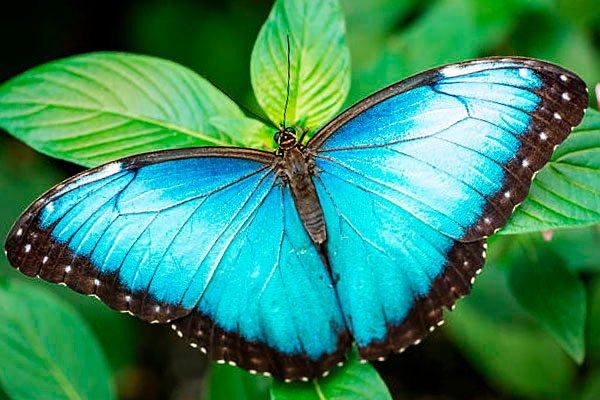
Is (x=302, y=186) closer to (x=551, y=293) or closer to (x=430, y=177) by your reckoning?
(x=430, y=177)

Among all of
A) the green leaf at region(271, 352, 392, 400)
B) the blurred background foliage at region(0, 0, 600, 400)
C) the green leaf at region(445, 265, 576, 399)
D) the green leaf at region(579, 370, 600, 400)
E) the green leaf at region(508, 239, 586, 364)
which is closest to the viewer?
the green leaf at region(271, 352, 392, 400)

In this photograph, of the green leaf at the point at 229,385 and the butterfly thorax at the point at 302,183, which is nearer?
the butterfly thorax at the point at 302,183

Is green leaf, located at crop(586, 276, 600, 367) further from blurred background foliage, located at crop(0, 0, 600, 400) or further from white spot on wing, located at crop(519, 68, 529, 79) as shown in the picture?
white spot on wing, located at crop(519, 68, 529, 79)

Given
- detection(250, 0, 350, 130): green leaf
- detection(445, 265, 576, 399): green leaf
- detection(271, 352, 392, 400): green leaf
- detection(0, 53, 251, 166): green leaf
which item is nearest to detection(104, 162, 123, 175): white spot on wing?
detection(0, 53, 251, 166): green leaf

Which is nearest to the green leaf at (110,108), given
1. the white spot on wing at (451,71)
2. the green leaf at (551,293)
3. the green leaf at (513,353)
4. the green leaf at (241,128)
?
the green leaf at (241,128)

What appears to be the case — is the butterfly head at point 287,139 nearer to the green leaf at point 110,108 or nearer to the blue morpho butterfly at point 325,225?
the blue morpho butterfly at point 325,225

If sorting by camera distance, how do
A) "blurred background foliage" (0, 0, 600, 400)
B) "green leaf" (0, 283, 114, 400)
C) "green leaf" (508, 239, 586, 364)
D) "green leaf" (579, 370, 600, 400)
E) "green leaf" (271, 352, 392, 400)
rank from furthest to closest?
"green leaf" (579, 370, 600, 400) → "blurred background foliage" (0, 0, 600, 400) → "green leaf" (0, 283, 114, 400) → "green leaf" (508, 239, 586, 364) → "green leaf" (271, 352, 392, 400)

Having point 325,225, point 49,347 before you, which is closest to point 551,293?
point 325,225
